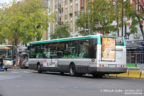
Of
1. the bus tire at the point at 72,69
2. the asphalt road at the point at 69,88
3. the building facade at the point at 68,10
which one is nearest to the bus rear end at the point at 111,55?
the bus tire at the point at 72,69

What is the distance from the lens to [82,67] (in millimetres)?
25672

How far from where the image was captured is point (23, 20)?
188 feet

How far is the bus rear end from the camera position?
80.0ft

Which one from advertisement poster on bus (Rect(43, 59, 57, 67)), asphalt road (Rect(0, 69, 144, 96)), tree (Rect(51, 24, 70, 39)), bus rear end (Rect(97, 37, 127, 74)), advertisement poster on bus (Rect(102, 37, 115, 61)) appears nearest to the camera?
asphalt road (Rect(0, 69, 144, 96))

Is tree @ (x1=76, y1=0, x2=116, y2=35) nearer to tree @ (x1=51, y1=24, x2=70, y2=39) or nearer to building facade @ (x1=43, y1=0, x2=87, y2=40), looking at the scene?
tree @ (x1=51, y1=24, x2=70, y2=39)

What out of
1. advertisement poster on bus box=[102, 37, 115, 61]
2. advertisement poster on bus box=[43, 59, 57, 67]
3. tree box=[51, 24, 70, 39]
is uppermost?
tree box=[51, 24, 70, 39]

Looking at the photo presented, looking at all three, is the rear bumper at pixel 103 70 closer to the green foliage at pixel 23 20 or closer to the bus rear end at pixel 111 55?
the bus rear end at pixel 111 55

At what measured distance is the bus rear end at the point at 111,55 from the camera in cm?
2438

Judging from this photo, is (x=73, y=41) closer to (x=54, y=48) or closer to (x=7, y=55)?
(x=54, y=48)

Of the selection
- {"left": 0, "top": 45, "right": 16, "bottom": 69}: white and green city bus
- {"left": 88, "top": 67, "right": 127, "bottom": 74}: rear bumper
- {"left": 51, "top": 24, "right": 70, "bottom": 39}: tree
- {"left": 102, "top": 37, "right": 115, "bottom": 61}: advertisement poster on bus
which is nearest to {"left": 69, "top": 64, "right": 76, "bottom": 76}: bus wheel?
{"left": 88, "top": 67, "right": 127, "bottom": 74}: rear bumper

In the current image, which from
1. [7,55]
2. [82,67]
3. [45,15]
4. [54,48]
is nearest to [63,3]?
[45,15]

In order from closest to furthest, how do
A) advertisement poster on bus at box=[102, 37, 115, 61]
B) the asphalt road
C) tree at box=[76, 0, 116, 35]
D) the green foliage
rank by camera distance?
1. the asphalt road
2. advertisement poster on bus at box=[102, 37, 115, 61]
3. tree at box=[76, 0, 116, 35]
4. the green foliage

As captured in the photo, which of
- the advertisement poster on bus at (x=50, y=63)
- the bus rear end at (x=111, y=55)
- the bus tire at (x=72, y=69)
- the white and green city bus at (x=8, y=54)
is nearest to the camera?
the bus rear end at (x=111, y=55)

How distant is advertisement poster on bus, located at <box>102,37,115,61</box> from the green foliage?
3284 cm
